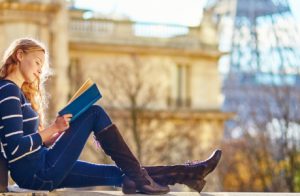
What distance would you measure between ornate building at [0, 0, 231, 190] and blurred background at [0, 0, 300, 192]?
0.16 ft

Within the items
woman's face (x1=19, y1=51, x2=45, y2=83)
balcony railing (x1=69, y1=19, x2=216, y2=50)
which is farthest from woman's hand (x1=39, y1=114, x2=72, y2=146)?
balcony railing (x1=69, y1=19, x2=216, y2=50)

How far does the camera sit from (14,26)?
46.8 meters

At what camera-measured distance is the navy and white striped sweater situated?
8812 mm

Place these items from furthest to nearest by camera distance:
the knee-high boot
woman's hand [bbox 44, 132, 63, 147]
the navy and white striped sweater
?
the knee-high boot
woman's hand [bbox 44, 132, 63, 147]
the navy and white striped sweater

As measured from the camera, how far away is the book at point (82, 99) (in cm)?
886

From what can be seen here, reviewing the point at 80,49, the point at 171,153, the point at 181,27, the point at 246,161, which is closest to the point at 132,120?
the point at 171,153

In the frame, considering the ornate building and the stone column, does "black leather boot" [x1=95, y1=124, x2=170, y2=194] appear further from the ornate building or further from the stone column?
the stone column

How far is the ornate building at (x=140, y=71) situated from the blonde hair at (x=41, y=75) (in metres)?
29.0

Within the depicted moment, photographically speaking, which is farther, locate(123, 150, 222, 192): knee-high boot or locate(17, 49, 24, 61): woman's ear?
locate(123, 150, 222, 192): knee-high boot

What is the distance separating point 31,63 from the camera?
30.1ft

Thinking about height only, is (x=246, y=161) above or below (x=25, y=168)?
below

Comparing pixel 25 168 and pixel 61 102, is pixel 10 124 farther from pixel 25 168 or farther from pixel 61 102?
pixel 61 102

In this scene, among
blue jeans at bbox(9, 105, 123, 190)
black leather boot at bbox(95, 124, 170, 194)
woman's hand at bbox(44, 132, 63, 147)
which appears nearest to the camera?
blue jeans at bbox(9, 105, 123, 190)

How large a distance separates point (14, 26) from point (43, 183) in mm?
38276
